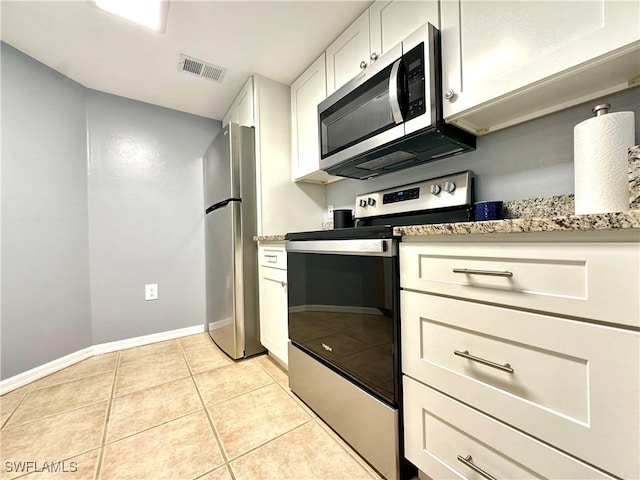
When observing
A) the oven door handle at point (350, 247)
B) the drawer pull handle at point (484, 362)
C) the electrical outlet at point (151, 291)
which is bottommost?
the electrical outlet at point (151, 291)

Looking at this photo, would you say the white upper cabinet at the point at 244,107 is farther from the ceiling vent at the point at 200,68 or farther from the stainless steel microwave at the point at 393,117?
the stainless steel microwave at the point at 393,117

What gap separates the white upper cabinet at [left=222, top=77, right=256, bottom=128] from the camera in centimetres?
190

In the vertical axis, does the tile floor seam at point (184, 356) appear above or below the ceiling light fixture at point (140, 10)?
below

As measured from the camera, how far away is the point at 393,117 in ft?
3.65

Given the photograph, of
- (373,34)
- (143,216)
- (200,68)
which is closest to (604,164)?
(373,34)

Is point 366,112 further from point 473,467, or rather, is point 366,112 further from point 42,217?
point 42,217

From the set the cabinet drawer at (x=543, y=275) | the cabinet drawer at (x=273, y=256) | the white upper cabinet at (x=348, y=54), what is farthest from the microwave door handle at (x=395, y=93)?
the cabinet drawer at (x=273, y=256)

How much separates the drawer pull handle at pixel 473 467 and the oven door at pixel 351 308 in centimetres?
22

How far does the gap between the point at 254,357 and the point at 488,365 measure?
1613 millimetres

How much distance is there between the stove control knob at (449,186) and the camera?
46.7 inches

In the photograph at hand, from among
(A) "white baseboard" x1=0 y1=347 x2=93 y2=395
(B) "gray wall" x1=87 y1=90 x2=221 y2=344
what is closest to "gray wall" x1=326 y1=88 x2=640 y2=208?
(B) "gray wall" x1=87 y1=90 x2=221 y2=344

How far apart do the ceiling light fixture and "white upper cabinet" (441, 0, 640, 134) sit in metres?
1.39

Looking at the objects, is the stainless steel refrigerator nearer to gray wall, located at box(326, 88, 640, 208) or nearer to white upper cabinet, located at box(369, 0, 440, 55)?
white upper cabinet, located at box(369, 0, 440, 55)

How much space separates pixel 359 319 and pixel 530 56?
103 cm
